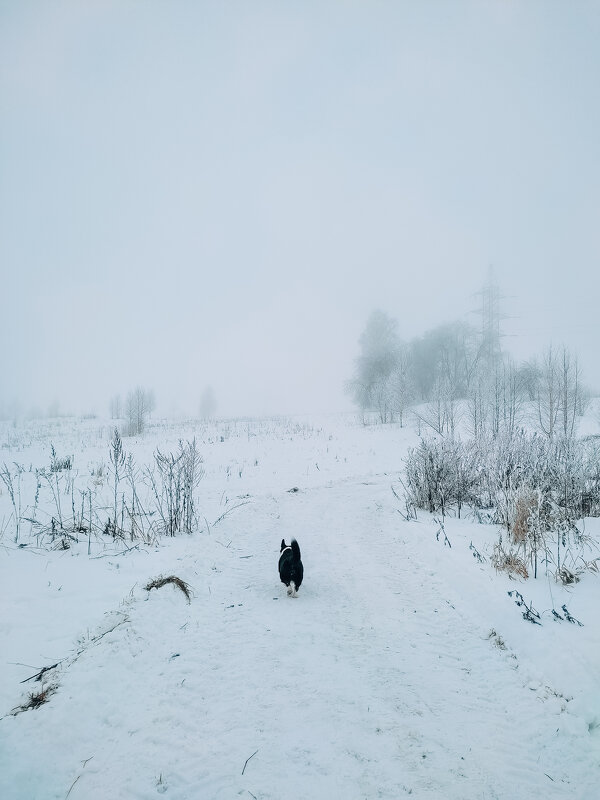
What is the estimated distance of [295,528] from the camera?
8.52m

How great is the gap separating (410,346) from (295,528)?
36693mm

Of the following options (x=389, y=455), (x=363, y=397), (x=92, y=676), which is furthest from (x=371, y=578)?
(x=363, y=397)

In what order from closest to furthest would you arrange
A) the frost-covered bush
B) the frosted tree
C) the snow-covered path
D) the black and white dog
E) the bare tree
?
the snow-covered path, the black and white dog, the frost-covered bush, the bare tree, the frosted tree

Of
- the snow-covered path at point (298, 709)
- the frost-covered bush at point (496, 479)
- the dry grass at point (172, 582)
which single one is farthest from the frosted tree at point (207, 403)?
the snow-covered path at point (298, 709)

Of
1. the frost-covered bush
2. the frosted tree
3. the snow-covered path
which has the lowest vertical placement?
the snow-covered path

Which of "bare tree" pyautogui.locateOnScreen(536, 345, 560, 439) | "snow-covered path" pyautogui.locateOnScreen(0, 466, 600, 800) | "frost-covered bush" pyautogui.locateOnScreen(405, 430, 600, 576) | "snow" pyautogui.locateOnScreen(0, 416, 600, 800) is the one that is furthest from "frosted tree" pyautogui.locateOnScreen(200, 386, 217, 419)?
"snow-covered path" pyautogui.locateOnScreen(0, 466, 600, 800)

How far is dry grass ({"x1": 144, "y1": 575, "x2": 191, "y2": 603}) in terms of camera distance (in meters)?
4.95

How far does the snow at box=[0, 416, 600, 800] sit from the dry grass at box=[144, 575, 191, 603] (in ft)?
0.49

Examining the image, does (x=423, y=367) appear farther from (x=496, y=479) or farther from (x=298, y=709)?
(x=298, y=709)

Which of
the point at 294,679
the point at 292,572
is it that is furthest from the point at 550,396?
the point at 294,679

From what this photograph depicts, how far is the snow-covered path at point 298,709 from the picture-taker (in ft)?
7.98

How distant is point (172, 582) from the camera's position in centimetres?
509

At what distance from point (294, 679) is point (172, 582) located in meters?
2.36

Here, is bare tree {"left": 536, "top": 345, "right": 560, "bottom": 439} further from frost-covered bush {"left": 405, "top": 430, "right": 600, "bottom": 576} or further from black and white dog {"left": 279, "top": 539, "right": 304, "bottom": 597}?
black and white dog {"left": 279, "top": 539, "right": 304, "bottom": 597}
